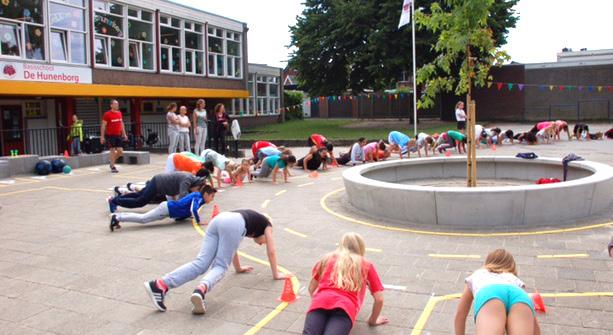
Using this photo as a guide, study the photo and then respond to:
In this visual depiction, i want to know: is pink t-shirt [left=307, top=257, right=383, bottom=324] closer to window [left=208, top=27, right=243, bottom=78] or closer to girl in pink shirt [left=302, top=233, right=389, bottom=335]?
girl in pink shirt [left=302, top=233, right=389, bottom=335]

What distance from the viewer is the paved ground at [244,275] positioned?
18.1ft

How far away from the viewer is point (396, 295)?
6.18 metres

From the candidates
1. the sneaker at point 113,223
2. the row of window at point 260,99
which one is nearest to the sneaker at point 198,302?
the sneaker at point 113,223

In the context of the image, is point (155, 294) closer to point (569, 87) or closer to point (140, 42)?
point (140, 42)

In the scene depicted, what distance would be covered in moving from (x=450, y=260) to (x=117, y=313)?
419 centimetres

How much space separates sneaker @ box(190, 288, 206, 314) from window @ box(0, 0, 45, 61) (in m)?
18.3

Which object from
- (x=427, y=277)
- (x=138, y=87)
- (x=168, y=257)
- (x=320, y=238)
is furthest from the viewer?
(x=138, y=87)

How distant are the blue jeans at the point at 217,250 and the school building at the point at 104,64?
14.3 m

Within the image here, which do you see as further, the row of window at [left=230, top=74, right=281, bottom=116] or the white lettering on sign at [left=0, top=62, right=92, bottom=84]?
the row of window at [left=230, top=74, right=281, bottom=116]

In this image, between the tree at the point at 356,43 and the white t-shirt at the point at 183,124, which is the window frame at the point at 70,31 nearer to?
the white t-shirt at the point at 183,124

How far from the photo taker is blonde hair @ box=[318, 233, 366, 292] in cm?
472

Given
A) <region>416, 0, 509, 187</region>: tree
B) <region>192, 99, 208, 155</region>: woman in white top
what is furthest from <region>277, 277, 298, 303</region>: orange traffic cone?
<region>192, 99, 208, 155</region>: woman in white top

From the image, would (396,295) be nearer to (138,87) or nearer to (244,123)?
(138,87)

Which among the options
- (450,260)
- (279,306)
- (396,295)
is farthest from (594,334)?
(279,306)
